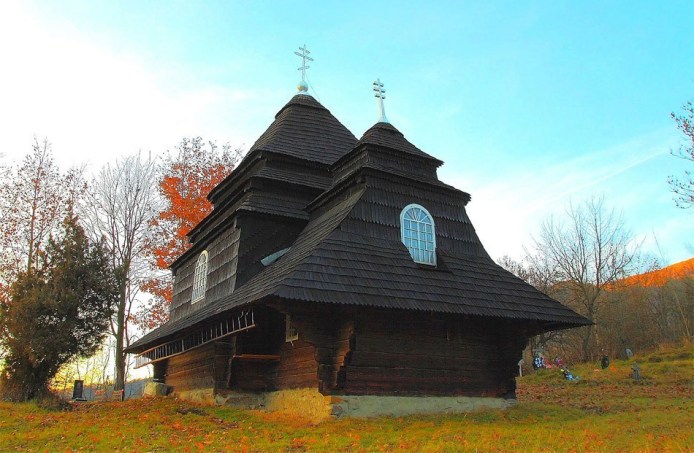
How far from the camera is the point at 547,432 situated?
877 cm

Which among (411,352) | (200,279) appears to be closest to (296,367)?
(411,352)

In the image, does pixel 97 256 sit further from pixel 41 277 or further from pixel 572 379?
pixel 572 379

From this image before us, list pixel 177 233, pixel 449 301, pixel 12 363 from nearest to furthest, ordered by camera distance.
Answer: pixel 449 301, pixel 12 363, pixel 177 233

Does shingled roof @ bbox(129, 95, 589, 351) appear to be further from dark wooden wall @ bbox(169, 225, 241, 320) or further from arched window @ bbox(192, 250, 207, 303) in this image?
arched window @ bbox(192, 250, 207, 303)

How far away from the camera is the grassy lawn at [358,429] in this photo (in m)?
7.73

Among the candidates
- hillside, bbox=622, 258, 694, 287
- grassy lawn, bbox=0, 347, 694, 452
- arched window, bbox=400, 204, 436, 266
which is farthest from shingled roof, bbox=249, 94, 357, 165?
hillside, bbox=622, 258, 694, 287

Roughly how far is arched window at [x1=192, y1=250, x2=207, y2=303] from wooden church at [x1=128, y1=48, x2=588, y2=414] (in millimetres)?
75

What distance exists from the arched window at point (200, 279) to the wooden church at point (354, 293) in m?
0.08

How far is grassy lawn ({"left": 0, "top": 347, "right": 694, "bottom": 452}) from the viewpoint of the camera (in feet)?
25.4

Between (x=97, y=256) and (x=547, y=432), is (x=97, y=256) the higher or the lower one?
the higher one

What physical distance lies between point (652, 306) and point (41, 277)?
106ft

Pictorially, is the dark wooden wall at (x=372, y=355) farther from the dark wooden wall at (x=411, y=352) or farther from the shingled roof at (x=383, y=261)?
the shingled roof at (x=383, y=261)

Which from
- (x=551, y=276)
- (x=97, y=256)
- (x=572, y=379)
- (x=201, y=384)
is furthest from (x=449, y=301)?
(x=551, y=276)

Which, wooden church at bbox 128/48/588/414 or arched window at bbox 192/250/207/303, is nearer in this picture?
wooden church at bbox 128/48/588/414
